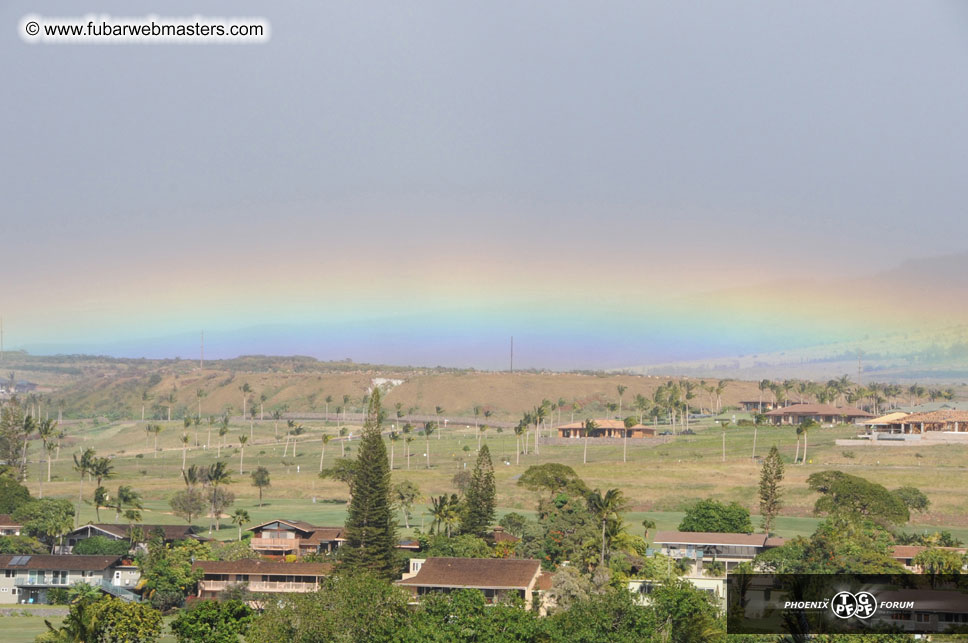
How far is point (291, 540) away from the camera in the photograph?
329 feet

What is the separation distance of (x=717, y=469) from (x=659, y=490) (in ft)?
48.6

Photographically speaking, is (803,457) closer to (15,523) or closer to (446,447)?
(446,447)

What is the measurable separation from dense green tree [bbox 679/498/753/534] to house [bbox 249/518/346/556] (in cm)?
3086

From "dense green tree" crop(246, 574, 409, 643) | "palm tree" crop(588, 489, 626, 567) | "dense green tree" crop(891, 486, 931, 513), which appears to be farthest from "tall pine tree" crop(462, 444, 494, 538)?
"dense green tree" crop(891, 486, 931, 513)

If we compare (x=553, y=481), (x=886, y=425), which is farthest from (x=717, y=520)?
(x=886, y=425)

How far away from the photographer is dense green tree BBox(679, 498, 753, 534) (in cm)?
9912

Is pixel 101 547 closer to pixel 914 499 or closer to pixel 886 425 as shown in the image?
pixel 914 499

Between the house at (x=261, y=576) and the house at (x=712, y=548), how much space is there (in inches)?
1056

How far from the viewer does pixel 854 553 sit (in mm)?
81250

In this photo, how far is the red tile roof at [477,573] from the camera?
253ft

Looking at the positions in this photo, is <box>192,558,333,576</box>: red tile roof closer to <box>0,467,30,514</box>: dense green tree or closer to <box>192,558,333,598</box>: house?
<box>192,558,333,598</box>: house

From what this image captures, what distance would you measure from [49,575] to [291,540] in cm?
2024

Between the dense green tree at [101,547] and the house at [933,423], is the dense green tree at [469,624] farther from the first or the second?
the house at [933,423]

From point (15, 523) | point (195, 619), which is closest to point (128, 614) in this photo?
point (195, 619)
